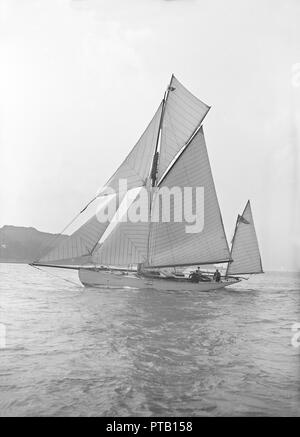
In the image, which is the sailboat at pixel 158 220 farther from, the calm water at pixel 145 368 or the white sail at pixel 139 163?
the calm water at pixel 145 368

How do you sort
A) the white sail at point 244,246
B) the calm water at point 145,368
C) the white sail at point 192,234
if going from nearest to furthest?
the calm water at point 145,368, the white sail at point 192,234, the white sail at point 244,246

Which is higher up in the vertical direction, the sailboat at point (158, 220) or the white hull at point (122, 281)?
the sailboat at point (158, 220)

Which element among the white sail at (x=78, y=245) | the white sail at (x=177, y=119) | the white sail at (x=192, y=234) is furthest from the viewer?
the white sail at (x=177, y=119)

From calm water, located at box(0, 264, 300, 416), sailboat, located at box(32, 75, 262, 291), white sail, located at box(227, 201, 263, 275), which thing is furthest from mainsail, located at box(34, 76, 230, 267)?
calm water, located at box(0, 264, 300, 416)

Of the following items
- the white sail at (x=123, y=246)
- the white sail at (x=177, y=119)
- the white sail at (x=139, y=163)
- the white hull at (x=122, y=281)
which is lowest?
the white hull at (x=122, y=281)

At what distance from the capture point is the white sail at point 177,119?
3572 centimetres

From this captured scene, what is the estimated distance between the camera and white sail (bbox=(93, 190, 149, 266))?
30641 millimetres

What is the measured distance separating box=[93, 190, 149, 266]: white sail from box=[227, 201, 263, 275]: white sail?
50.1 ft

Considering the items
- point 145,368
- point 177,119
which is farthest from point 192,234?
point 145,368

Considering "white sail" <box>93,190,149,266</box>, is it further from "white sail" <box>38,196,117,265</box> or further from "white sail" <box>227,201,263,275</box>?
"white sail" <box>227,201,263,275</box>

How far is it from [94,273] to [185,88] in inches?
764

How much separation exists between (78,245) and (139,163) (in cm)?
942

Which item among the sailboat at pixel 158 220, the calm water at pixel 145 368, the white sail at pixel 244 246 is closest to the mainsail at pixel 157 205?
the sailboat at pixel 158 220

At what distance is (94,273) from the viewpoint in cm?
3281
